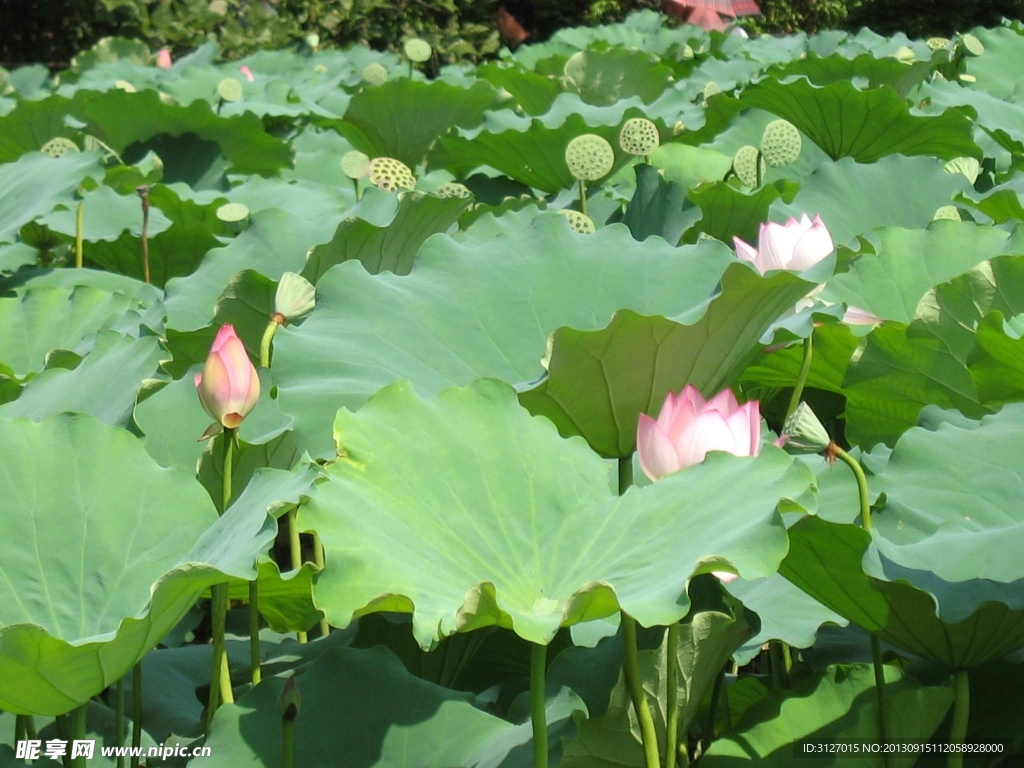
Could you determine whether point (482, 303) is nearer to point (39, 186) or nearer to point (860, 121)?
point (39, 186)

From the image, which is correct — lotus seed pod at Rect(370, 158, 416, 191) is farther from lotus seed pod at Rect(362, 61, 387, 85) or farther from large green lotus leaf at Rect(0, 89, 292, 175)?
lotus seed pod at Rect(362, 61, 387, 85)

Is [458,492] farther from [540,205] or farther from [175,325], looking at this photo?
[540,205]

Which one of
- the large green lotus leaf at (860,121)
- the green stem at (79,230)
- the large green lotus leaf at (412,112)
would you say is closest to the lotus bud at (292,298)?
the green stem at (79,230)

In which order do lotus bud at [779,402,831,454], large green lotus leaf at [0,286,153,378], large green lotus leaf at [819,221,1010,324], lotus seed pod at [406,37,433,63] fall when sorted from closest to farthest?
lotus bud at [779,402,831,454] < large green lotus leaf at [819,221,1010,324] < large green lotus leaf at [0,286,153,378] < lotus seed pod at [406,37,433,63]

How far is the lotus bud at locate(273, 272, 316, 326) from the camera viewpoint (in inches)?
55.1

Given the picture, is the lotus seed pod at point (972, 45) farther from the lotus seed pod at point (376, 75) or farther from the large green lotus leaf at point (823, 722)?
the large green lotus leaf at point (823, 722)

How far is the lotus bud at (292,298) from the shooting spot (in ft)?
4.59

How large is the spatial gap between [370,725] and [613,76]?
3.02 m

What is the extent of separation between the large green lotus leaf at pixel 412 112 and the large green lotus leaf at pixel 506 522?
2.15m

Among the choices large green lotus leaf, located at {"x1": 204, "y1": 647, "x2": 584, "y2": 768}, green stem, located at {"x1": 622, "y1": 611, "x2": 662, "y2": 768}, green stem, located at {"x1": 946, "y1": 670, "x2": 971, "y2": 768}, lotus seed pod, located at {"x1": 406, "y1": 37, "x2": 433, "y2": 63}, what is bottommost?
lotus seed pod, located at {"x1": 406, "y1": 37, "x2": 433, "y2": 63}

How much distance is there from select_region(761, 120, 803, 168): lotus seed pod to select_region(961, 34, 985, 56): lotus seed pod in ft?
5.11

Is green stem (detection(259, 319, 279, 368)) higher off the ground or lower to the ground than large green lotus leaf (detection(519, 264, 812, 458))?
lower

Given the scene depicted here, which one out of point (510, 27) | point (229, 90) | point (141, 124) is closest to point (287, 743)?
point (141, 124)

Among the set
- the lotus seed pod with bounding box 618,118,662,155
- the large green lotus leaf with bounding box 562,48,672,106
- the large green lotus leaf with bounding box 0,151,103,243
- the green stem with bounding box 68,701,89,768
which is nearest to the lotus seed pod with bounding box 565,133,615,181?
the lotus seed pod with bounding box 618,118,662,155
